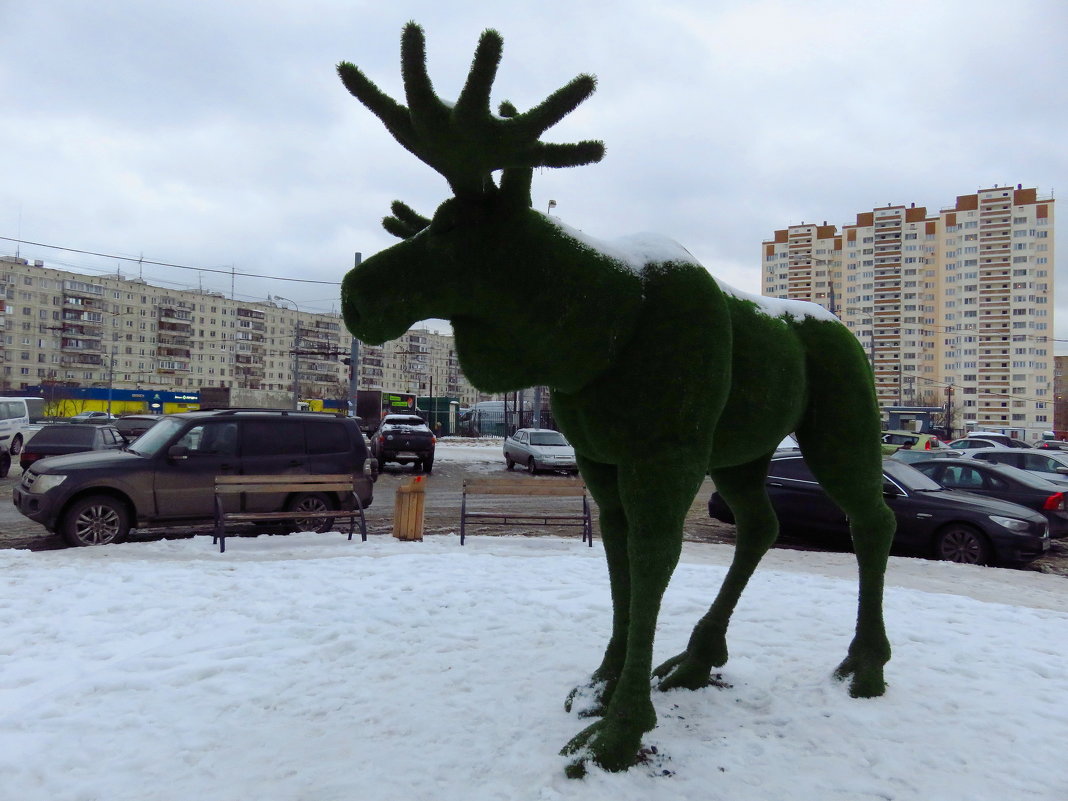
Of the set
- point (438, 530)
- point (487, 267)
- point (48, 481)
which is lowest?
point (438, 530)

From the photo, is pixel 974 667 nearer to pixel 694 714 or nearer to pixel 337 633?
pixel 694 714

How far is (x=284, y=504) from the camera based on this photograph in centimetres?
959

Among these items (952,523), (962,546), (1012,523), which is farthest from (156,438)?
(1012,523)

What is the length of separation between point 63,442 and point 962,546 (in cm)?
1781

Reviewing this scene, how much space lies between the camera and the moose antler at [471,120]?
2520 millimetres

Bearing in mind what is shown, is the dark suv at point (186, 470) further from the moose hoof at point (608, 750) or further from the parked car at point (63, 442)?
the moose hoof at point (608, 750)

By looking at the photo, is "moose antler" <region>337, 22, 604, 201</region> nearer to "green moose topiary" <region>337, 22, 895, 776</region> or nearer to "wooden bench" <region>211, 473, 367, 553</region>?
"green moose topiary" <region>337, 22, 895, 776</region>

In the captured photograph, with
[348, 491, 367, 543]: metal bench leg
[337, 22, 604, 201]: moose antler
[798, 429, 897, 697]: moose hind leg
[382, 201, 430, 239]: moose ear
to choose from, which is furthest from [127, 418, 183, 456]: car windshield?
[798, 429, 897, 697]: moose hind leg

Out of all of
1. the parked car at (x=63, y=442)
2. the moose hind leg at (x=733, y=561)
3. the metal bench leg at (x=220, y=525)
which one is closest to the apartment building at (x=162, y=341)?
the parked car at (x=63, y=442)

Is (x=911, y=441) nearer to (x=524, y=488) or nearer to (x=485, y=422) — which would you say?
(x=524, y=488)

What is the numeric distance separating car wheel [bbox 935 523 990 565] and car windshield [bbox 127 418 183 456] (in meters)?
10.5

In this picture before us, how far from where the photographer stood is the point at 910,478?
9.62m

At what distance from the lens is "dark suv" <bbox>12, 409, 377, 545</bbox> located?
27.8 ft

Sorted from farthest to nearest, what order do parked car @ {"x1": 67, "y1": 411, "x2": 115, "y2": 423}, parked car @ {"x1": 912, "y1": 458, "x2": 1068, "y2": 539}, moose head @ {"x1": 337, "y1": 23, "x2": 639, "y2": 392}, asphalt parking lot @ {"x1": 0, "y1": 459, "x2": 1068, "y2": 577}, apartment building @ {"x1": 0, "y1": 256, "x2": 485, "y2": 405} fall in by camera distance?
apartment building @ {"x1": 0, "y1": 256, "x2": 485, "y2": 405}
parked car @ {"x1": 67, "y1": 411, "x2": 115, "y2": 423}
parked car @ {"x1": 912, "y1": 458, "x2": 1068, "y2": 539}
asphalt parking lot @ {"x1": 0, "y1": 459, "x2": 1068, "y2": 577}
moose head @ {"x1": 337, "y1": 23, "x2": 639, "y2": 392}
